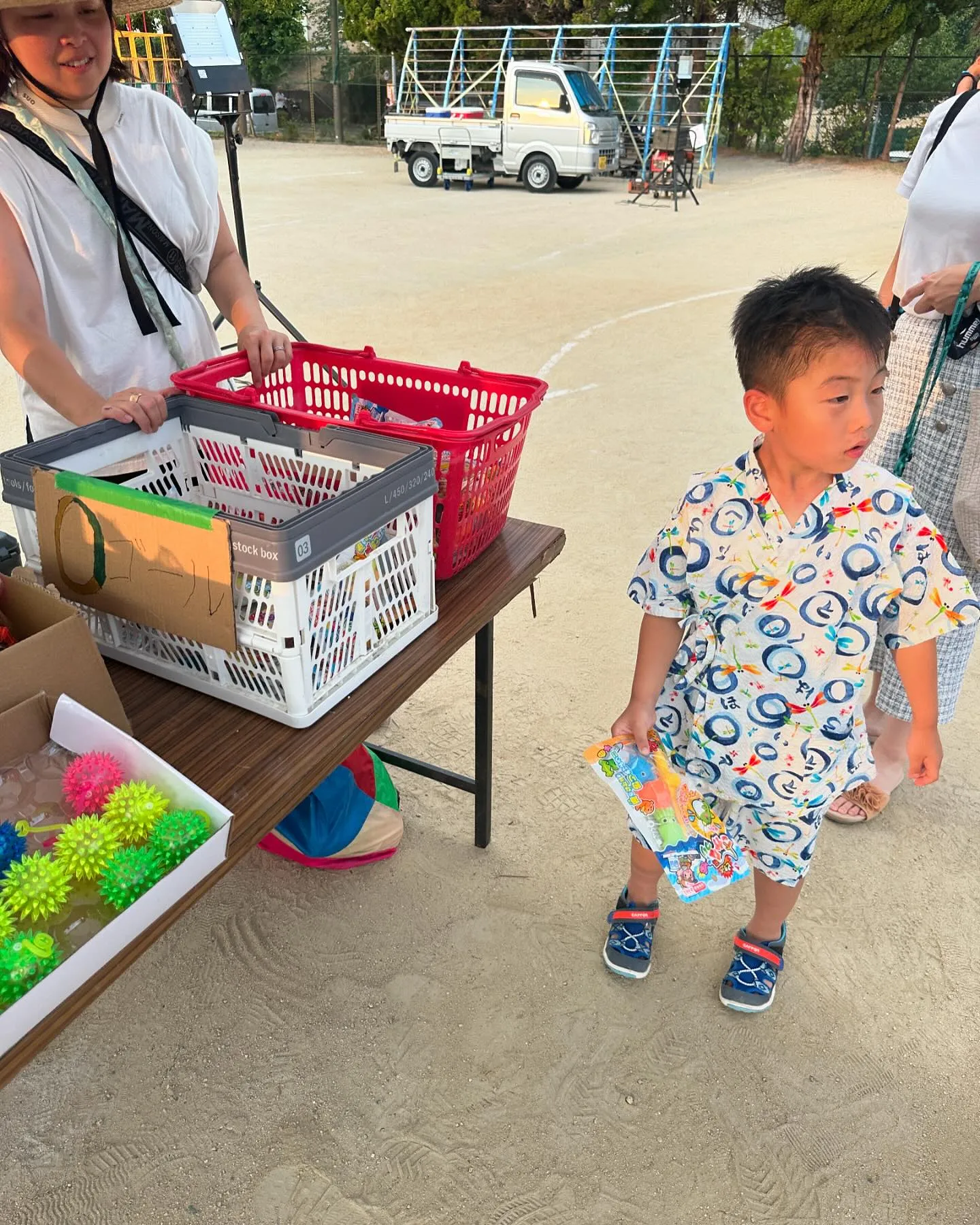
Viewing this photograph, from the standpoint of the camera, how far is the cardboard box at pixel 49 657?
3.18 ft

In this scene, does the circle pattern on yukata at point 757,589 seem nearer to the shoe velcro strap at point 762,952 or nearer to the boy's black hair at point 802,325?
the boy's black hair at point 802,325

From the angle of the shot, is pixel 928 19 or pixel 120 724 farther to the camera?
pixel 928 19

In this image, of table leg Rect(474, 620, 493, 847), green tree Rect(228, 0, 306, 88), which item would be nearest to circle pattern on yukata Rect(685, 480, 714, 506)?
table leg Rect(474, 620, 493, 847)

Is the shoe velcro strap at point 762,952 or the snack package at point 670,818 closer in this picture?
the snack package at point 670,818

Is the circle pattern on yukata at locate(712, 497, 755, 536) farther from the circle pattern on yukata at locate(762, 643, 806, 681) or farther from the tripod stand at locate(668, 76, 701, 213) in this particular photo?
the tripod stand at locate(668, 76, 701, 213)

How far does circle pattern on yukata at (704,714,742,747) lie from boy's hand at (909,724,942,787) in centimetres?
29

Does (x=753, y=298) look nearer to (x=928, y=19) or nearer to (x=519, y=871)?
(x=519, y=871)

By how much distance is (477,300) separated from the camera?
7.19m

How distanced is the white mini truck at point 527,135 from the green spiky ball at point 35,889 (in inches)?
546

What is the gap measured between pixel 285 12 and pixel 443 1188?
96.8ft

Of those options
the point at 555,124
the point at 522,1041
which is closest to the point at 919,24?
the point at 555,124

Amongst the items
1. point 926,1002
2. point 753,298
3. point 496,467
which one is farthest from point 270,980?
point 753,298

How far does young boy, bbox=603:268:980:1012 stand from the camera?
1284mm

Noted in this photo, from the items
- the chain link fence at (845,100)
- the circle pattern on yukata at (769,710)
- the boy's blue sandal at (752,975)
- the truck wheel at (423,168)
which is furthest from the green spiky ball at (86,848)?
the chain link fence at (845,100)
